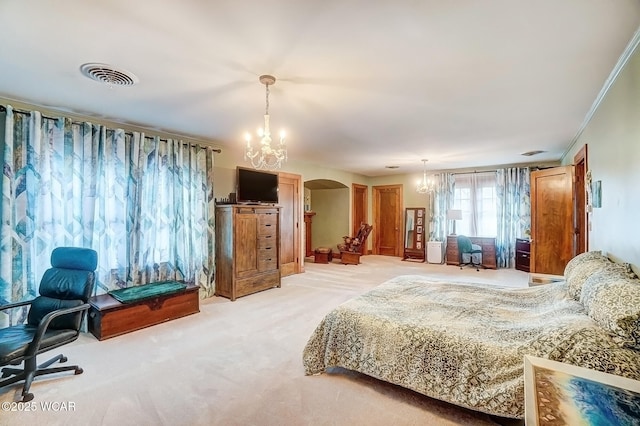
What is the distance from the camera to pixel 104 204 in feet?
11.6

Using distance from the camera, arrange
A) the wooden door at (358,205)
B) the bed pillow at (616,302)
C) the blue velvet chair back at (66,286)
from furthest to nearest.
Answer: the wooden door at (358,205)
the blue velvet chair back at (66,286)
the bed pillow at (616,302)

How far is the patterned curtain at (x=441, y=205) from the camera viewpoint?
768cm

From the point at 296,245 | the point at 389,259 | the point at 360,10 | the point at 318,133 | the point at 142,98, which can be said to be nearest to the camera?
the point at 360,10

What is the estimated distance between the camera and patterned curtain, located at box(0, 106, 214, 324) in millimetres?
2955

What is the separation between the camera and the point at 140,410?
6.47 feet

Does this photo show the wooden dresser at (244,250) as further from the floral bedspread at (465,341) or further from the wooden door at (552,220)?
the wooden door at (552,220)

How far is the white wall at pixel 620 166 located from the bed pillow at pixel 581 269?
0.13 m

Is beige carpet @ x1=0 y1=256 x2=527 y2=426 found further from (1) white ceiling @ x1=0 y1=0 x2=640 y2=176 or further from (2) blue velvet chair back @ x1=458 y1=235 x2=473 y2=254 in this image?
(2) blue velvet chair back @ x1=458 y1=235 x2=473 y2=254

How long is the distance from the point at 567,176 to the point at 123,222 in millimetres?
6339

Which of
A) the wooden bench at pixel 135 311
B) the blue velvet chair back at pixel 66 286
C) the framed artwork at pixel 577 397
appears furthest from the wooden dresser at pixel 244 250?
the framed artwork at pixel 577 397

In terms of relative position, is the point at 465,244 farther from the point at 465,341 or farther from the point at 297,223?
the point at 465,341

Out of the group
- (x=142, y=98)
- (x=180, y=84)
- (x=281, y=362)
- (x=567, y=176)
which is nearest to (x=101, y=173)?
(x=142, y=98)

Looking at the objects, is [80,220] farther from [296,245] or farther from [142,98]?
[296,245]

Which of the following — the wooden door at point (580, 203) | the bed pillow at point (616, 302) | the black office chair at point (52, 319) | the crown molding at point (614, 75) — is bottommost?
the black office chair at point (52, 319)
